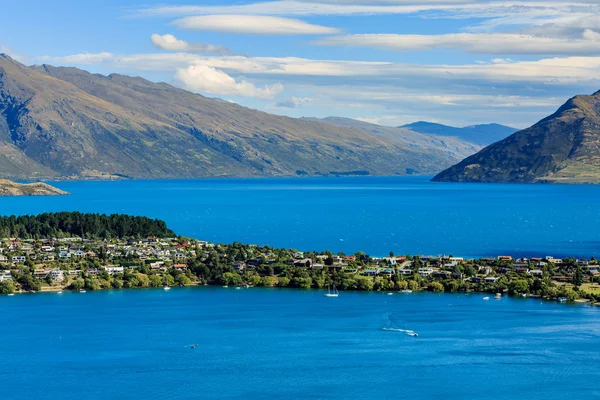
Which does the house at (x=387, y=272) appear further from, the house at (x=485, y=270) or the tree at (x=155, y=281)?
the tree at (x=155, y=281)

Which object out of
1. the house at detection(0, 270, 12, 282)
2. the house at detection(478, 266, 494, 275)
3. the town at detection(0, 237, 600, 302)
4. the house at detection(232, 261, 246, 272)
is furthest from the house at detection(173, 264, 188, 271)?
the house at detection(478, 266, 494, 275)

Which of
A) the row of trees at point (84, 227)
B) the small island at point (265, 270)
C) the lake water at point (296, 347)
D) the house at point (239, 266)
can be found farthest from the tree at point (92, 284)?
the row of trees at point (84, 227)

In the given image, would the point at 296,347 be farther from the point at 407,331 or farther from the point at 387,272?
the point at 387,272

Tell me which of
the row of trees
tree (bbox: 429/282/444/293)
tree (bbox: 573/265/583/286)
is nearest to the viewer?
tree (bbox: 573/265/583/286)

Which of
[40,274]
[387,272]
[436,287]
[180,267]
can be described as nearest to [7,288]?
[40,274]

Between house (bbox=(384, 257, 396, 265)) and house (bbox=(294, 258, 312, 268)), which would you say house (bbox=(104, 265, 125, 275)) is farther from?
house (bbox=(384, 257, 396, 265))

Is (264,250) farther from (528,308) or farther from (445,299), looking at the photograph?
(528,308)

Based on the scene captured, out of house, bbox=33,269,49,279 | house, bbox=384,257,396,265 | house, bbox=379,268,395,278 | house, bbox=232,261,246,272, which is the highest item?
house, bbox=384,257,396,265
